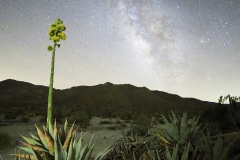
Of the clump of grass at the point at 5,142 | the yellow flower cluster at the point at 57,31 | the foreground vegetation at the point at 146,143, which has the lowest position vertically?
the clump of grass at the point at 5,142

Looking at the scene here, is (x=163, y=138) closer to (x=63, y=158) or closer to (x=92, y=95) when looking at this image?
(x=63, y=158)

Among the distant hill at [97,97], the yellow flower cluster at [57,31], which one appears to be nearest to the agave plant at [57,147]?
the yellow flower cluster at [57,31]

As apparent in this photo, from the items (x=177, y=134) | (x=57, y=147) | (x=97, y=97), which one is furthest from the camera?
(x=97, y=97)

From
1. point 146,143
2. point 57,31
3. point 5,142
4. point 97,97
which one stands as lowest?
point 5,142

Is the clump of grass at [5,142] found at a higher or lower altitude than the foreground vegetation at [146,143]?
lower

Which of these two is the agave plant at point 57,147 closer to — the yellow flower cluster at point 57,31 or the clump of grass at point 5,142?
the yellow flower cluster at point 57,31

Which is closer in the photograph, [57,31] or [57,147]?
[57,147]

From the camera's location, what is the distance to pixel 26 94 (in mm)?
55656

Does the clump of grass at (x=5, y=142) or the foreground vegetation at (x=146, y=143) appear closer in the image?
the foreground vegetation at (x=146, y=143)

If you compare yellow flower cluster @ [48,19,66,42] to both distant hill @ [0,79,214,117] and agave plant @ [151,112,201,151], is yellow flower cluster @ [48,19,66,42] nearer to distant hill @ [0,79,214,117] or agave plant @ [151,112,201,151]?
agave plant @ [151,112,201,151]

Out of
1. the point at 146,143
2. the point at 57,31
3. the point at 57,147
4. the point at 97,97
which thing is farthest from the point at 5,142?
the point at 97,97

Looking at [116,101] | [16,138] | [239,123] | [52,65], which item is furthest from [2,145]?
[116,101]

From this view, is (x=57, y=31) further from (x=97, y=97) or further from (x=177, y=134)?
(x=97, y=97)

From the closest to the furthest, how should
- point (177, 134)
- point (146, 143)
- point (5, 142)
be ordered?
point (177, 134) → point (146, 143) → point (5, 142)
